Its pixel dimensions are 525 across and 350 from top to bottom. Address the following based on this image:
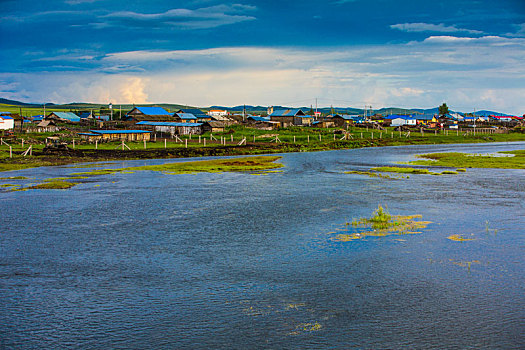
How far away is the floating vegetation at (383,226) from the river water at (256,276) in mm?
Result: 674

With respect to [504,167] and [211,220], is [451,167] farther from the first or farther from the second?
[211,220]

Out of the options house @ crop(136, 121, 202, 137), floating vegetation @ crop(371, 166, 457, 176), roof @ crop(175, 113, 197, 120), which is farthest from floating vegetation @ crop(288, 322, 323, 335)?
roof @ crop(175, 113, 197, 120)

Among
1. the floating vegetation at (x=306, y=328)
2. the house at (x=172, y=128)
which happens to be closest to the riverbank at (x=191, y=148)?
the house at (x=172, y=128)

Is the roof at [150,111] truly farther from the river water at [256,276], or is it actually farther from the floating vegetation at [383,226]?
the floating vegetation at [383,226]

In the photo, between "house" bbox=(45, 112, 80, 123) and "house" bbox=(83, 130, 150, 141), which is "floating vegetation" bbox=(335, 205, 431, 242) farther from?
"house" bbox=(45, 112, 80, 123)

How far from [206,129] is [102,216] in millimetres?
90367

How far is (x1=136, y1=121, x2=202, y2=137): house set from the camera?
10269 centimetres

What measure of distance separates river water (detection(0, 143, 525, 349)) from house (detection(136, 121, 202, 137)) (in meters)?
73.7

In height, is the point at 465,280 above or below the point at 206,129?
below

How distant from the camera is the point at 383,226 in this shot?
73.8 ft

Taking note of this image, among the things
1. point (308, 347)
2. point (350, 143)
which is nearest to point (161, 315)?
point (308, 347)

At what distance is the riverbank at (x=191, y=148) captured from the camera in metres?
59.1

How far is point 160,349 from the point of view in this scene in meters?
11.1

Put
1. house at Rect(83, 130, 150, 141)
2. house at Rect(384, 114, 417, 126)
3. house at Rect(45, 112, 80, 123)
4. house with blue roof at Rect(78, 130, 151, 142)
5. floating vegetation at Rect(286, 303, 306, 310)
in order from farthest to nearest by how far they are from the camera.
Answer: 1. house at Rect(384, 114, 417, 126)
2. house at Rect(45, 112, 80, 123)
3. house at Rect(83, 130, 150, 141)
4. house with blue roof at Rect(78, 130, 151, 142)
5. floating vegetation at Rect(286, 303, 306, 310)
